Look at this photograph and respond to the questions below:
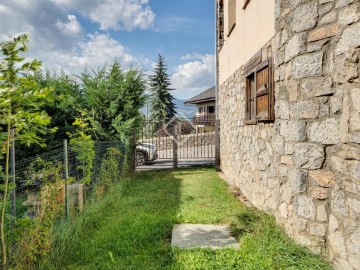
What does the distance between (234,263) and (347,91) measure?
1969mm

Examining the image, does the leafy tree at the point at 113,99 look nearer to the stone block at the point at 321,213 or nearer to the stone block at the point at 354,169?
the stone block at the point at 321,213

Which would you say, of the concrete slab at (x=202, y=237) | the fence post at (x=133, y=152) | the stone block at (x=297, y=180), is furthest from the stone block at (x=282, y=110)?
the fence post at (x=133, y=152)

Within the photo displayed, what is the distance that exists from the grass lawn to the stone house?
11.9 inches

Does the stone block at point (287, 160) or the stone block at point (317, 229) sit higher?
the stone block at point (287, 160)

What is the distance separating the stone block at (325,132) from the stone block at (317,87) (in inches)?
11.2

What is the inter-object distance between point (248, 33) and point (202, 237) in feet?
12.7

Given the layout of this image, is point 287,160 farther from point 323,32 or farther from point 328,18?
point 328,18

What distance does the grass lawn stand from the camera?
2934 mm

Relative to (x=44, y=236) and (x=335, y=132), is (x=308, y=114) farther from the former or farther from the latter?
(x=44, y=236)

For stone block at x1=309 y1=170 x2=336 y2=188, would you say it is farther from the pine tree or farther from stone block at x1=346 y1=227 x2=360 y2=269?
the pine tree

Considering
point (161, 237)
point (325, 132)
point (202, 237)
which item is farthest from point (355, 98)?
point (161, 237)

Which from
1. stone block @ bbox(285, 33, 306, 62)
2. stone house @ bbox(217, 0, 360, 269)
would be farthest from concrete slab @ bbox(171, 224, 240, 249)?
stone block @ bbox(285, 33, 306, 62)

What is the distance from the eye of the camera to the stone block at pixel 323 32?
271 centimetres

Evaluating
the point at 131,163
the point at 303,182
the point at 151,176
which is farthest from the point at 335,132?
the point at 131,163
